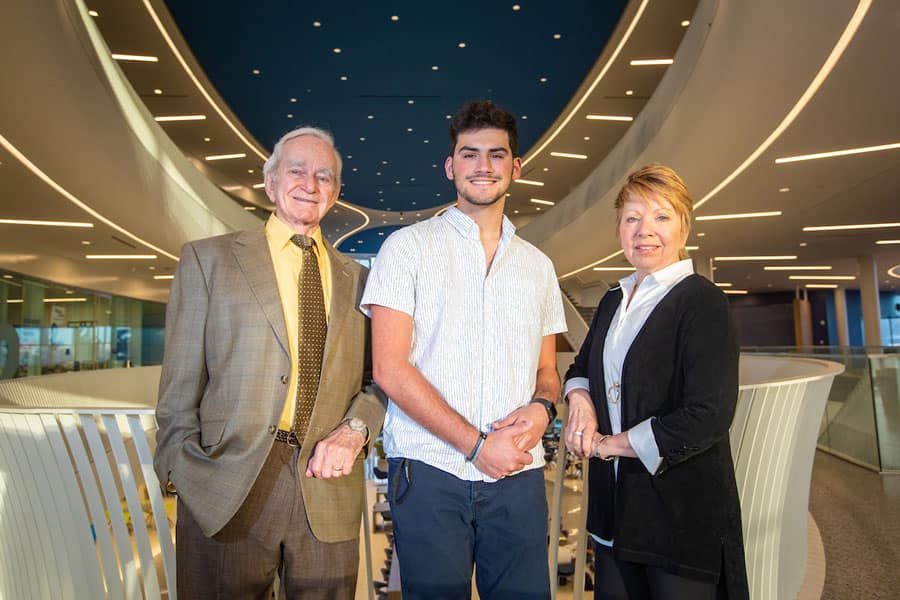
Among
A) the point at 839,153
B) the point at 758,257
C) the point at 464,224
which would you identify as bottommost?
the point at 464,224

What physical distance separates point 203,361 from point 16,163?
307 inches

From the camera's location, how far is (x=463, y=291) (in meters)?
1.75

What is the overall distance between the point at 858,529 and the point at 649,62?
10.8m

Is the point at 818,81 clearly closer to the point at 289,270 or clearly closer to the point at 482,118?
the point at 482,118

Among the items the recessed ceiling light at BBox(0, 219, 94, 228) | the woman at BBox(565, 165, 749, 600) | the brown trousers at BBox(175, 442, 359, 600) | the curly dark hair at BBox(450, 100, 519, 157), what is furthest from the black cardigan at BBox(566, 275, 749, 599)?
the recessed ceiling light at BBox(0, 219, 94, 228)

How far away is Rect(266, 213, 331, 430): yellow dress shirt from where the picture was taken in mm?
1800

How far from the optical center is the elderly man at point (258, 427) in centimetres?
163

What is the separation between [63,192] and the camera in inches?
357

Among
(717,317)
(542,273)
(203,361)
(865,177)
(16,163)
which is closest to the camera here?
(717,317)

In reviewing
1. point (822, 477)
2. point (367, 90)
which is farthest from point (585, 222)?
point (822, 477)

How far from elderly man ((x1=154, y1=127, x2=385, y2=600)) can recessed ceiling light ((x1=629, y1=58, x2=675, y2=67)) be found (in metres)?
13.0

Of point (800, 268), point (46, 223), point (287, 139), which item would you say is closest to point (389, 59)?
point (46, 223)

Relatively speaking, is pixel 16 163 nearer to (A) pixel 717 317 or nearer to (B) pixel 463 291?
(B) pixel 463 291

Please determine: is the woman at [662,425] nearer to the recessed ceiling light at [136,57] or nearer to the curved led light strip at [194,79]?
the curved led light strip at [194,79]
